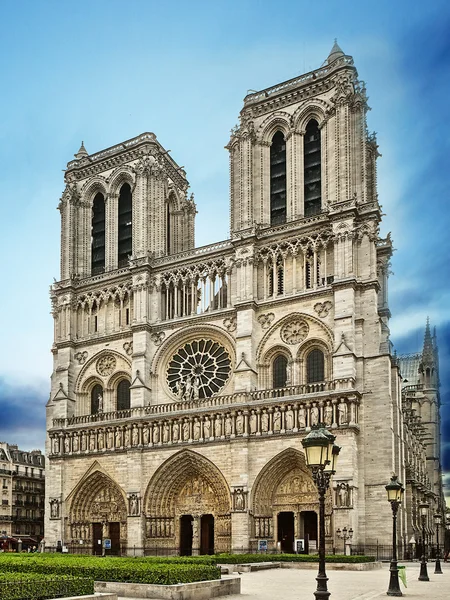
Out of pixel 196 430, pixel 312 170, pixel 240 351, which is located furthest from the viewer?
pixel 312 170

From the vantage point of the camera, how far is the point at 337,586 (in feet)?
83.7

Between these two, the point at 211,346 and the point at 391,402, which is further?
the point at 211,346

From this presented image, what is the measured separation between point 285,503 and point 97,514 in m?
14.6

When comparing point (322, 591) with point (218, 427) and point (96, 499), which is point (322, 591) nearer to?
point (218, 427)

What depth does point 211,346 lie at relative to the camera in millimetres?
51062

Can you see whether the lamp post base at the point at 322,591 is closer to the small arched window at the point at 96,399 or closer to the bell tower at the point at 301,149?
the bell tower at the point at 301,149

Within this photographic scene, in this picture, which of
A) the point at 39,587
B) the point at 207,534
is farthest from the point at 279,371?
the point at 39,587

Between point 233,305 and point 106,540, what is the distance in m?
17.9

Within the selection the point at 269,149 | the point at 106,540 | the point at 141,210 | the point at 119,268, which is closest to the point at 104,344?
the point at 119,268

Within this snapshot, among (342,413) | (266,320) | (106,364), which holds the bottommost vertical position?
(342,413)

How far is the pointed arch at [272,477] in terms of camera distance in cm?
4472

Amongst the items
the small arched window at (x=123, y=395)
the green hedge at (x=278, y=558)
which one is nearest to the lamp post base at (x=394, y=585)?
the green hedge at (x=278, y=558)

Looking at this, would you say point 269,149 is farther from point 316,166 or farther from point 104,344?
point 104,344

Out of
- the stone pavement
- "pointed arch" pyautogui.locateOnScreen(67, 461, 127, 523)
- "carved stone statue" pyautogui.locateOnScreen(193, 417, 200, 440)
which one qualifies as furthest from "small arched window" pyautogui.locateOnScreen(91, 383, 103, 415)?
the stone pavement
